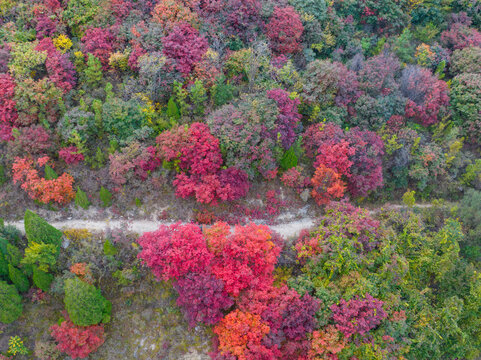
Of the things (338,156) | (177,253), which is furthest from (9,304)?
(338,156)

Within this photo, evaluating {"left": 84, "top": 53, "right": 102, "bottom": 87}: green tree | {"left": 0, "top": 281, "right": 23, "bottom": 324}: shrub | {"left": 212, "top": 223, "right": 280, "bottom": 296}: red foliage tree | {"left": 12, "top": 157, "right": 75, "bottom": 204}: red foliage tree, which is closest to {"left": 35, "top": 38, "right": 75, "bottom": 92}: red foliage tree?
{"left": 84, "top": 53, "right": 102, "bottom": 87}: green tree

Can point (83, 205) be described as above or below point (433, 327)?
above

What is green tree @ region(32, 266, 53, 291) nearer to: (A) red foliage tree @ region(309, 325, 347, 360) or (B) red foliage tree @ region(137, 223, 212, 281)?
(B) red foliage tree @ region(137, 223, 212, 281)

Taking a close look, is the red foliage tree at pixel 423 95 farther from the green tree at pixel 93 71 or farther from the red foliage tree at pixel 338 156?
the green tree at pixel 93 71

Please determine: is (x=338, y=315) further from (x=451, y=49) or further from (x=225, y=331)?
(x=451, y=49)

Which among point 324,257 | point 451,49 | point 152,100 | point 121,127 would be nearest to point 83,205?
point 121,127

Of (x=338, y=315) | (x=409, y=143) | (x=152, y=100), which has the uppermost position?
(x=152, y=100)
